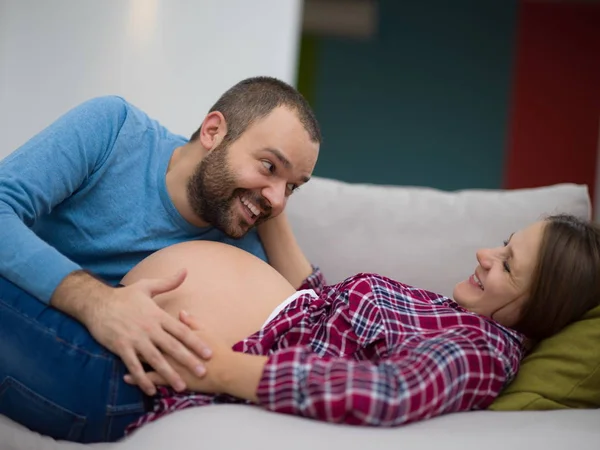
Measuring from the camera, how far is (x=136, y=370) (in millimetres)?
1096

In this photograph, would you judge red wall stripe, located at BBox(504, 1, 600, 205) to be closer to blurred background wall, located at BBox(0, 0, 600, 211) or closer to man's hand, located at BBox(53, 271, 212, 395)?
blurred background wall, located at BBox(0, 0, 600, 211)

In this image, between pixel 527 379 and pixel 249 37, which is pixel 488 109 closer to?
pixel 249 37

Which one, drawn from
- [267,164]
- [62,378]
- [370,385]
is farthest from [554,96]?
[62,378]

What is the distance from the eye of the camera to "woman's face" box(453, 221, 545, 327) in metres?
1.28

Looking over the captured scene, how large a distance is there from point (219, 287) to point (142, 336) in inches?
8.8

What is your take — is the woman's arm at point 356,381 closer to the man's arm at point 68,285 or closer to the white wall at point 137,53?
the man's arm at point 68,285

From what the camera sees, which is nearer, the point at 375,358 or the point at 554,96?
the point at 375,358

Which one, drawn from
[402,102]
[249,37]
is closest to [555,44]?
[402,102]

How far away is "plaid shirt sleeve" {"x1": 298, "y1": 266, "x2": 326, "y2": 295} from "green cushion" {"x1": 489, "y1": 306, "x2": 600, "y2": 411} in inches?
18.5

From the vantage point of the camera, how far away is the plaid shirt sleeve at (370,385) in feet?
3.36

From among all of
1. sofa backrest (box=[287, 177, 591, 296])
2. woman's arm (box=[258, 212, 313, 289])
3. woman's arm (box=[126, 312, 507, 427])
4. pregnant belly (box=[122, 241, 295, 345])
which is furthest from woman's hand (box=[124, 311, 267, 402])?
sofa backrest (box=[287, 177, 591, 296])

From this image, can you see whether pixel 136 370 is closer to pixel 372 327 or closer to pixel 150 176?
pixel 372 327

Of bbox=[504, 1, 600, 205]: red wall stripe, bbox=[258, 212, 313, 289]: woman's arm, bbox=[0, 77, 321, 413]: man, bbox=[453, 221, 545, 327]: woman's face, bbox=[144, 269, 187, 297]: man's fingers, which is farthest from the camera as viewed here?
bbox=[504, 1, 600, 205]: red wall stripe

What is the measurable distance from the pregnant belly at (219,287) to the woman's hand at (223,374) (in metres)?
0.11
